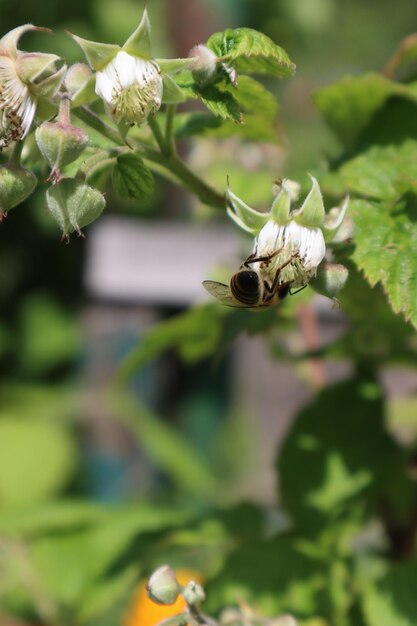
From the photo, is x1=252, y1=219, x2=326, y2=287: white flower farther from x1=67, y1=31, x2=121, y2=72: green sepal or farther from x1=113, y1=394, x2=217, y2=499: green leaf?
x1=113, y1=394, x2=217, y2=499: green leaf

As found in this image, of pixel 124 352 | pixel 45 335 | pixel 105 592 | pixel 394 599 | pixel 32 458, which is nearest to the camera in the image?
pixel 394 599

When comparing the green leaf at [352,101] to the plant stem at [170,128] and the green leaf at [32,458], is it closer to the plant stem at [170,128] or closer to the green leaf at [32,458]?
the plant stem at [170,128]

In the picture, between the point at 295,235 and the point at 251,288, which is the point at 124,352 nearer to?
the point at 251,288

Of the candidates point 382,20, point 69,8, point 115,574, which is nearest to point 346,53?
point 382,20

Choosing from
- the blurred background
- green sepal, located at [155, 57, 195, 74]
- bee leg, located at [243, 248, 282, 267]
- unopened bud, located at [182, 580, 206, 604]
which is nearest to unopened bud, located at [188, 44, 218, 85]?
green sepal, located at [155, 57, 195, 74]

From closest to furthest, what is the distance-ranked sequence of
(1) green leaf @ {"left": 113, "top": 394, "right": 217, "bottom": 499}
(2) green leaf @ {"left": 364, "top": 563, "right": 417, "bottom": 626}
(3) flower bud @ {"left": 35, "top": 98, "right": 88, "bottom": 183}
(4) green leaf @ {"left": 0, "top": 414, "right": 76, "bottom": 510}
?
(3) flower bud @ {"left": 35, "top": 98, "right": 88, "bottom": 183} < (2) green leaf @ {"left": 364, "top": 563, "right": 417, "bottom": 626} < (1) green leaf @ {"left": 113, "top": 394, "right": 217, "bottom": 499} < (4) green leaf @ {"left": 0, "top": 414, "right": 76, "bottom": 510}

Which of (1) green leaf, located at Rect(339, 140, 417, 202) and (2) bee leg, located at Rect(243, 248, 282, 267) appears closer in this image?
(2) bee leg, located at Rect(243, 248, 282, 267)

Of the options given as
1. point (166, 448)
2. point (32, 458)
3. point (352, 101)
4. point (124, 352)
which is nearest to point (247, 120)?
point (352, 101)

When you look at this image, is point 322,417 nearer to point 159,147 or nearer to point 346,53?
point 159,147
